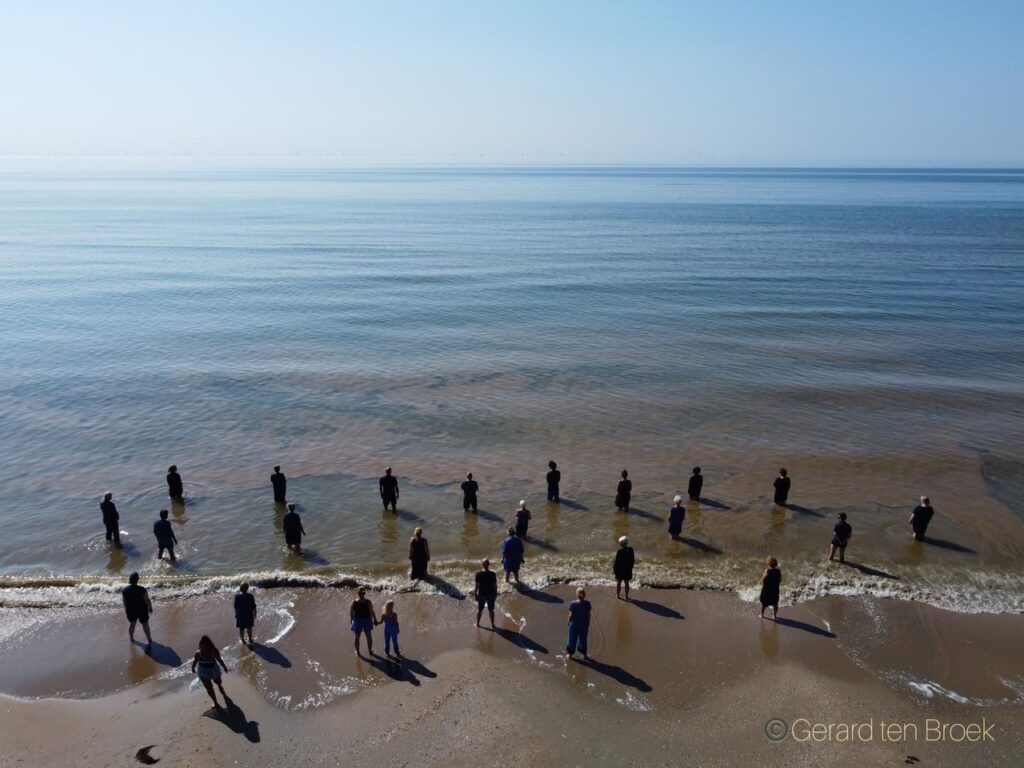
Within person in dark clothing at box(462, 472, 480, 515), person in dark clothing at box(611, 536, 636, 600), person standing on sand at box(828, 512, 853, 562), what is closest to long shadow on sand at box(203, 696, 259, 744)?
person in dark clothing at box(611, 536, 636, 600)

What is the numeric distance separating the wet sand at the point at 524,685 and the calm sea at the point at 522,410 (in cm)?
147

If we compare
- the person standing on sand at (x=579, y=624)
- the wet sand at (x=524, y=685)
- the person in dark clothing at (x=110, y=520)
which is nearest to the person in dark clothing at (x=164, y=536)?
the person in dark clothing at (x=110, y=520)

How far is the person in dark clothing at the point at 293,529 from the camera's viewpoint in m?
17.0

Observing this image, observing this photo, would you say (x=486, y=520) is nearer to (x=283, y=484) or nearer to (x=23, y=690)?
(x=283, y=484)

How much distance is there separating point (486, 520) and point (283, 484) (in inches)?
→ 223

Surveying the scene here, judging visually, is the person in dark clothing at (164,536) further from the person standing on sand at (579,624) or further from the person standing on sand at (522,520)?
the person standing on sand at (579,624)

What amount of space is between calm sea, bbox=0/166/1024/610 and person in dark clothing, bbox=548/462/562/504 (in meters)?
0.46

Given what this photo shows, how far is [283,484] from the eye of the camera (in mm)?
19703

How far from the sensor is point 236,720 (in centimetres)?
1139

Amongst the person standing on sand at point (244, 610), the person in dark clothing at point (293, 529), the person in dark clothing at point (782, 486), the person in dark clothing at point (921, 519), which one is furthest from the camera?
the person in dark clothing at point (782, 486)

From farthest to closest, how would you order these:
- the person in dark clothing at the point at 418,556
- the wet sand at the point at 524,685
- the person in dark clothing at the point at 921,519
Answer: the person in dark clothing at the point at 921,519
the person in dark clothing at the point at 418,556
the wet sand at the point at 524,685

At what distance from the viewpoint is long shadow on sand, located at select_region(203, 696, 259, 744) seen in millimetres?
11163

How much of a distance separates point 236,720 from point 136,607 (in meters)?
3.40

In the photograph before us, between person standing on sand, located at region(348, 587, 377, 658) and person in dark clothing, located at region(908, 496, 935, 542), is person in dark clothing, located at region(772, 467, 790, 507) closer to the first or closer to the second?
person in dark clothing, located at region(908, 496, 935, 542)
